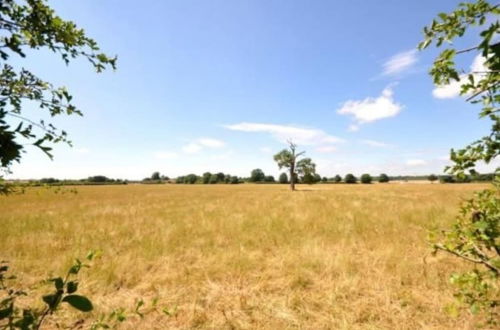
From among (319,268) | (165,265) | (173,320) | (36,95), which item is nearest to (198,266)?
(165,265)

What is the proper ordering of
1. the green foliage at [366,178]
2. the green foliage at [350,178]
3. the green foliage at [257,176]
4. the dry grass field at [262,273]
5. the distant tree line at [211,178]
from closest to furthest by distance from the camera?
the dry grass field at [262,273]
the green foliage at [366,178]
the green foliage at [350,178]
the distant tree line at [211,178]
the green foliage at [257,176]

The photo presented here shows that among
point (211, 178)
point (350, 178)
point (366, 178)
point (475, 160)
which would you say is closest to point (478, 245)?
point (475, 160)

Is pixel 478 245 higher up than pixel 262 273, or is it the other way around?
pixel 478 245

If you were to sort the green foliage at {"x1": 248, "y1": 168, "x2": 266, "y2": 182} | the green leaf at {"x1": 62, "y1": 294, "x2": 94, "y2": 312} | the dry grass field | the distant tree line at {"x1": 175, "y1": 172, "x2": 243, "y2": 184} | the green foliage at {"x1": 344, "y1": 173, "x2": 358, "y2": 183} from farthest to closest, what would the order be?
1. the green foliage at {"x1": 248, "y1": 168, "x2": 266, "y2": 182}
2. the distant tree line at {"x1": 175, "y1": 172, "x2": 243, "y2": 184}
3. the green foliage at {"x1": 344, "y1": 173, "x2": 358, "y2": 183}
4. the dry grass field
5. the green leaf at {"x1": 62, "y1": 294, "x2": 94, "y2": 312}

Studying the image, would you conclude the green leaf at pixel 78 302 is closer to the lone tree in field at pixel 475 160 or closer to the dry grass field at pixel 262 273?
the dry grass field at pixel 262 273

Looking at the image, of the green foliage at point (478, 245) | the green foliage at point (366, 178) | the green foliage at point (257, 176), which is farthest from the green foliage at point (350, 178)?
the green foliage at point (478, 245)

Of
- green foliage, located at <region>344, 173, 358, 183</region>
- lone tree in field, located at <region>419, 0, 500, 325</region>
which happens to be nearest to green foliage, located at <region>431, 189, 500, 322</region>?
lone tree in field, located at <region>419, 0, 500, 325</region>

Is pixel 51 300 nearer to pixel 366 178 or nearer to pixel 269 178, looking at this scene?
pixel 366 178

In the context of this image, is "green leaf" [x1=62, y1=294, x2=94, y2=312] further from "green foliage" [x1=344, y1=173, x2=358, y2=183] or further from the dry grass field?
"green foliage" [x1=344, y1=173, x2=358, y2=183]

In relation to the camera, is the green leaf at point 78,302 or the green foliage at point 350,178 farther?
the green foliage at point 350,178

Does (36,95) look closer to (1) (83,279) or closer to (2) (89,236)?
(1) (83,279)

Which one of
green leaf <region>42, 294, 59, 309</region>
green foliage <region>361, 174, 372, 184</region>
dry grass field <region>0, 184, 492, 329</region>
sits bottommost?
dry grass field <region>0, 184, 492, 329</region>

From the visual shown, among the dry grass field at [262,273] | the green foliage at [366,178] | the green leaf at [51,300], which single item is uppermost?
the green foliage at [366,178]

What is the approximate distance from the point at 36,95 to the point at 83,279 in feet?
14.9
